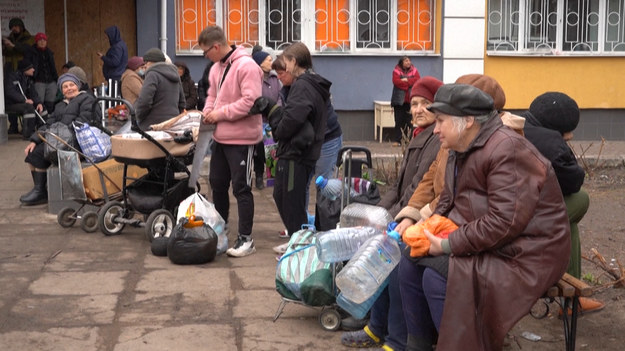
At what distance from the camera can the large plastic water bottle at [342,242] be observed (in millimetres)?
5211

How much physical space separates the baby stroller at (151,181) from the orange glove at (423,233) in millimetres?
3759

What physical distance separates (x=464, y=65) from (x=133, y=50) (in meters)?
5.86

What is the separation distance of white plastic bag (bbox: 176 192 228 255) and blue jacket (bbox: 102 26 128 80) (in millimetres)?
7992

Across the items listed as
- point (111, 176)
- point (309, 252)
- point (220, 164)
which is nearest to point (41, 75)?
point (111, 176)

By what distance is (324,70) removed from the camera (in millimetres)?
16234

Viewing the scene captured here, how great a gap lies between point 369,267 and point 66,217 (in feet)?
14.9

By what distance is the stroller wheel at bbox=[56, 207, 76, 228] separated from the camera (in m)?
8.66

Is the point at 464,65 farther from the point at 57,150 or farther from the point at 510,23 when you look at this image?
the point at 57,150

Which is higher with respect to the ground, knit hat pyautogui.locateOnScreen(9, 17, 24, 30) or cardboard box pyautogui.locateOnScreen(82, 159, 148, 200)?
knit hat pyautogui.locateOnScreen(9, 17, 24, 30)

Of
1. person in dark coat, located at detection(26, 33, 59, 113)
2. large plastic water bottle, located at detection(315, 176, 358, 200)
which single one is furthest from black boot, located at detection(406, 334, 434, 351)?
person in dark coat, located at detection(26, 33, 59, 113)

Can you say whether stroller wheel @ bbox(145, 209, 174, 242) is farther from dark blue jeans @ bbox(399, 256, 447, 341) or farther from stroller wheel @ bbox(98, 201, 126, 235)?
dark blue jeans @ bbox(399, 256, 447, 341)

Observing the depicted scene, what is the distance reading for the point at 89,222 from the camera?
8.48 m

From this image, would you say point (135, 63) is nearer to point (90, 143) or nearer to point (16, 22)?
point (90, 143)

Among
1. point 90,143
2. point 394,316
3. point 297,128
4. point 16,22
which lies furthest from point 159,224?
point 16,22
